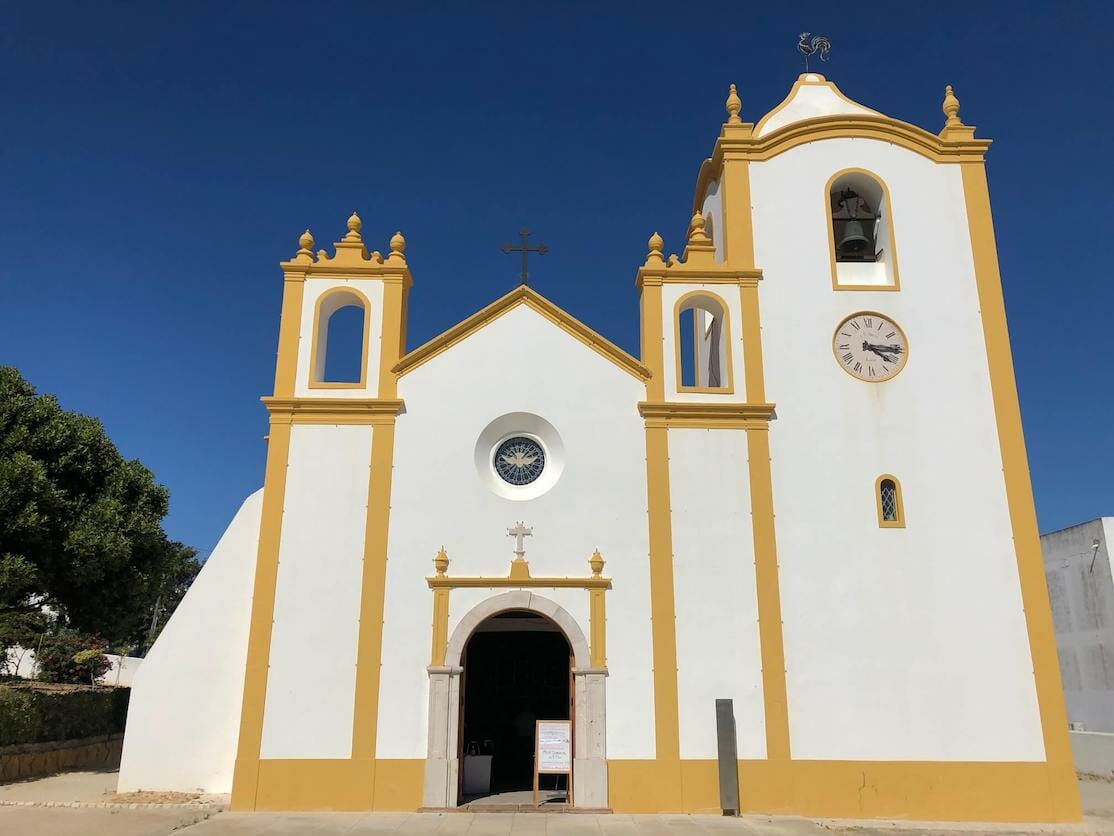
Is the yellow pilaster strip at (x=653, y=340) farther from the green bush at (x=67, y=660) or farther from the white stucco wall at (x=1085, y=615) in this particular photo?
the green bush at (x=67, y=660)

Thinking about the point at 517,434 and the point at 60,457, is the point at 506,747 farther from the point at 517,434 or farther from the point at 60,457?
the point at 60,457

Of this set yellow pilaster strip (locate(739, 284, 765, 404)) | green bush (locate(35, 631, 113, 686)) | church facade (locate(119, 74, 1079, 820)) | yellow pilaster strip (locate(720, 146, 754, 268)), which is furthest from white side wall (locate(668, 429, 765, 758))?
green bush (locate(35, 631, 113, 686))

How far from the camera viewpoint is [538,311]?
13500mm

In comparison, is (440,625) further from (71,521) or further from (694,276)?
(71,521)

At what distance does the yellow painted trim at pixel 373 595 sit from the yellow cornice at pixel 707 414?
392 centimetres

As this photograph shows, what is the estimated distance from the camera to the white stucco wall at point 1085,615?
800 inches

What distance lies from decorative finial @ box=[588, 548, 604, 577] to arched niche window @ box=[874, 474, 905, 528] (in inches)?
163

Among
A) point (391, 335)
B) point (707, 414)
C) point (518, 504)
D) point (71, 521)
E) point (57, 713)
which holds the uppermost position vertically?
point (391, 335)

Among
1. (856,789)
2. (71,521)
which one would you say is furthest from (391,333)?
(856,789)

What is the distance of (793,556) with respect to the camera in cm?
1238

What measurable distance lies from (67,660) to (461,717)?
60.6ft

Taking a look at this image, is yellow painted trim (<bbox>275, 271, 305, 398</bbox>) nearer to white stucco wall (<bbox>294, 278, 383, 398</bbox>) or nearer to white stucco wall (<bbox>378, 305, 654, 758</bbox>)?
white stucco wall (<bbox>294, 278, 383, 398</bbox>)

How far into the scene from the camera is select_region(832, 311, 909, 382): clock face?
13.3 meters

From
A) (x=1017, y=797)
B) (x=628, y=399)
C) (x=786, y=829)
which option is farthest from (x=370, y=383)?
(x=1017, y=797)
